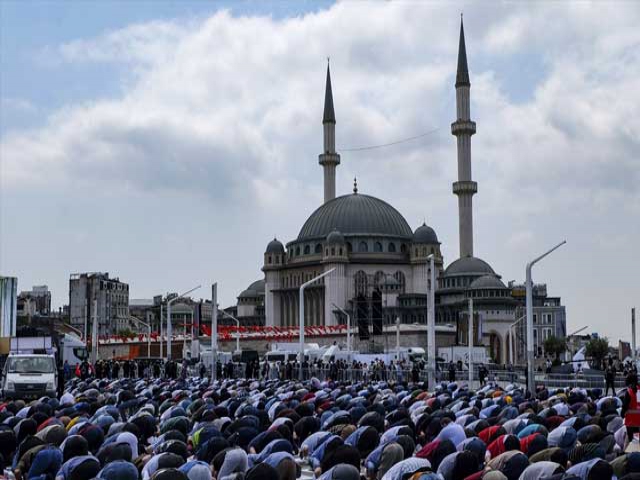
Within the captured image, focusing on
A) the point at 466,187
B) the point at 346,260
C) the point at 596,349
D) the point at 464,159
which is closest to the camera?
the point at 466,187

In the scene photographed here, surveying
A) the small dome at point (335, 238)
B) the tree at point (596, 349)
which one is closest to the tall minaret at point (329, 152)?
the small dome at point (335, 238)

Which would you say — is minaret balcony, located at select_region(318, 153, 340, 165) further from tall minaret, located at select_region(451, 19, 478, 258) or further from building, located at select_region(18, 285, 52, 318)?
building, located at select_region(18, 285, 52, 318)

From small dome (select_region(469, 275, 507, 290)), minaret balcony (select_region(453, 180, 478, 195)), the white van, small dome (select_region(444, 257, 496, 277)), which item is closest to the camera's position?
the white van

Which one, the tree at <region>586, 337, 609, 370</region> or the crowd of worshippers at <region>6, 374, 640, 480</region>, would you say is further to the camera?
the tree at <region>586, 337, 609, 370</region>

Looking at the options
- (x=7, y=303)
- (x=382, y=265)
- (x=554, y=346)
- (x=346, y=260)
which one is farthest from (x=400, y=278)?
(x=7, y=303)

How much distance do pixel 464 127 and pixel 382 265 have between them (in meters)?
18.1

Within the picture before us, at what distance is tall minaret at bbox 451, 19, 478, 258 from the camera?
97.6 metres

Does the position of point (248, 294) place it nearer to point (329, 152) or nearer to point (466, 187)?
point (329, 152)

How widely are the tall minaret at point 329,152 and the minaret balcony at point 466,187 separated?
20.5 m

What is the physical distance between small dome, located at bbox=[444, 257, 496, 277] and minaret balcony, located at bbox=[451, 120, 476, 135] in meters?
13.5

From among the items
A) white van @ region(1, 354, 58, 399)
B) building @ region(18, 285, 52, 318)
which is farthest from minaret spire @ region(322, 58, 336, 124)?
white van @ region(1, 354, 58, 399)

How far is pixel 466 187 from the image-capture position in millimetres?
97000

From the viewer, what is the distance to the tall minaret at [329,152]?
114 meters

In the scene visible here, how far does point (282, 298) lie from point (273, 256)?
538 centimetres
